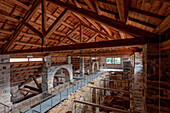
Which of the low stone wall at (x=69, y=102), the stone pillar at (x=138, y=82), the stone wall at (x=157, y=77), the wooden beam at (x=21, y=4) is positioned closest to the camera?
the stone wall at (x=157, y=77)

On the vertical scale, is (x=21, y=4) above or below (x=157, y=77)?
above

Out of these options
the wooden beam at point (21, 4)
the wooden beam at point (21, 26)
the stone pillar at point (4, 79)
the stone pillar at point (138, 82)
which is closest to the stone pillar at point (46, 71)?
the stone pillar at point (4, 79)

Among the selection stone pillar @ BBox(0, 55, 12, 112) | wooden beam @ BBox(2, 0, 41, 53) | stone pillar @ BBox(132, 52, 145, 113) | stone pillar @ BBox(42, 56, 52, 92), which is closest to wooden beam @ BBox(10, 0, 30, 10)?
wooden beam @ BBox(2, 0, 41, 53)

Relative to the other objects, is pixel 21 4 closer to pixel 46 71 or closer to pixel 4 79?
pixel 4 79

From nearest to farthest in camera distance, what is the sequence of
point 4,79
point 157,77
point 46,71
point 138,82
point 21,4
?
1. point 157,77
2. point 21,4
3. point 138,82
4. point 4,79
5. point 46,71

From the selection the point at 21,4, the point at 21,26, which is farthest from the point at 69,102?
the point at 21,4

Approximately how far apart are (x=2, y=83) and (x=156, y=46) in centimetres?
758

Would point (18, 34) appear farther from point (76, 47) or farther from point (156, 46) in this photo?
point (156, 46)

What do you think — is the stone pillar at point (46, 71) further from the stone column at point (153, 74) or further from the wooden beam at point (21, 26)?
the stone column at point (153, 74)

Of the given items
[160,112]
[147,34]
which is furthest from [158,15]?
[160,112]

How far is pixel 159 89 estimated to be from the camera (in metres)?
1.95

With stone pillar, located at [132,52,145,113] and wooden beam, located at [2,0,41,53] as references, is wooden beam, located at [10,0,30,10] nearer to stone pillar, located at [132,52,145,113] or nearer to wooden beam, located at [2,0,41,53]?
wooden beam, located at [2,0,41,53]

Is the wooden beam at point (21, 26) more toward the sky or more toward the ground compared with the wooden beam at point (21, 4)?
more toward the ground

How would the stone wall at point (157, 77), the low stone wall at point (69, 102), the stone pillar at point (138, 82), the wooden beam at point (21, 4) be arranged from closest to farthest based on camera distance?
the stone wall at point (157, 77)
the wooden beam at point (21, 4)
the stone pillar at point (138, 82)
the low stone wall at point (69, 102)
